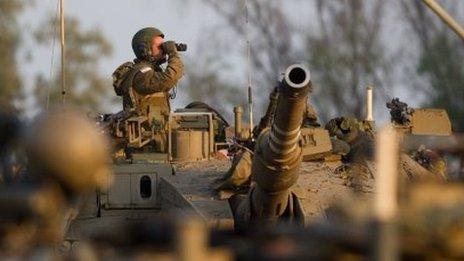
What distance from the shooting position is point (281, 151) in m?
13.5

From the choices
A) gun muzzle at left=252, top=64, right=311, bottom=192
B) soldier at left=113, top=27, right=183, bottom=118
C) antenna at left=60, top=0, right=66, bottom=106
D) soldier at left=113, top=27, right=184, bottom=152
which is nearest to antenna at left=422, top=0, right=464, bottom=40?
gun muzzle at left=252, top=64, right=311, bottom=192

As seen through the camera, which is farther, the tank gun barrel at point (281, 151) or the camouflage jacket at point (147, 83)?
the camouflage jacket at point (147, 83)

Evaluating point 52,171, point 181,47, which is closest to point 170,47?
point 181,47

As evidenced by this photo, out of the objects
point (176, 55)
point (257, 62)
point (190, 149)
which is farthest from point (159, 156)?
point (257, 62)

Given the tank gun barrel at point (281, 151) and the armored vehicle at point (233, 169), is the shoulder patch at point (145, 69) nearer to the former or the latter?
the armored vehicle at point (233, 169)

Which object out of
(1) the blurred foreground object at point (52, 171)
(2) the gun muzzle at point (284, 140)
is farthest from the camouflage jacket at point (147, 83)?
(1) the blurred foreground object at point (52, 171)

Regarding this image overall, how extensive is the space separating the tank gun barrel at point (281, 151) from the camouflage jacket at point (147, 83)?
3.64 m

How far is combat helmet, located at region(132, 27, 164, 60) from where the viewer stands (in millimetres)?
18281

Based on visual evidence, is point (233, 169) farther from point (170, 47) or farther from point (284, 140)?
point (170, 47)

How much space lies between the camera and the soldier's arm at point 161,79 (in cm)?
1792

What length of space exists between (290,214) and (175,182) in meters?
1.51

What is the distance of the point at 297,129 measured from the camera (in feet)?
43.5

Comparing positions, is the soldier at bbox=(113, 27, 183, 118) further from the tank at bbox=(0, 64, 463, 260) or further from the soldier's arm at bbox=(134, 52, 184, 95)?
the tank at bbox=(0, 64, 463, 260)

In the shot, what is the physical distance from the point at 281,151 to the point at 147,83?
469 centimetres
